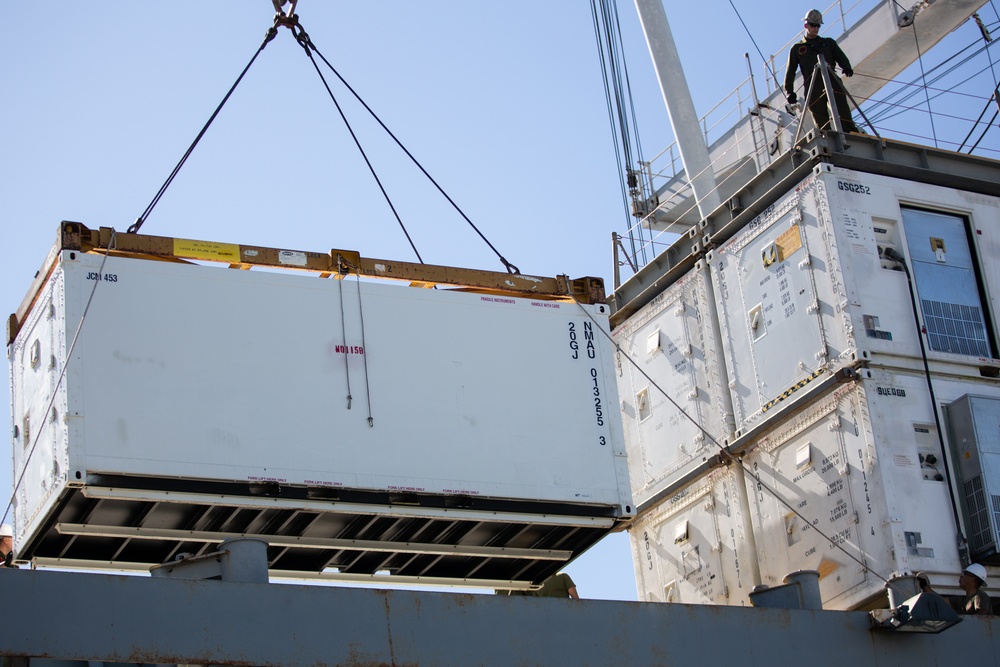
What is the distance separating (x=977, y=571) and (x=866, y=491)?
4.05 ft

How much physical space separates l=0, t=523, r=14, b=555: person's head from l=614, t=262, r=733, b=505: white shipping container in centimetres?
662

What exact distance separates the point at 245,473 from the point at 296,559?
1924mm

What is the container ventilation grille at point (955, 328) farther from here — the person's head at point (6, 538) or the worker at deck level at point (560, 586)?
the person's head at point (6, 538)

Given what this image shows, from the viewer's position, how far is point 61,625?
29.4 ft

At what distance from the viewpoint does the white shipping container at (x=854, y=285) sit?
46.6 ft

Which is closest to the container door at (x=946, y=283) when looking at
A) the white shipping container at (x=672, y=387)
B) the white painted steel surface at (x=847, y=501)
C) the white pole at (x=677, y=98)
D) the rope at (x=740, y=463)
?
the white painted steel surface at (x=847, y=501)

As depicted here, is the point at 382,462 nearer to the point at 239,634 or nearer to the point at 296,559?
the point at 296,559

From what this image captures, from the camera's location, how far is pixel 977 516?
44.4 ft

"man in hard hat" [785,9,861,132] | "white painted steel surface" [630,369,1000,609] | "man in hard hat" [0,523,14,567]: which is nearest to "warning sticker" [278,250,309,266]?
"man in hard hat" [0,523,14,567]

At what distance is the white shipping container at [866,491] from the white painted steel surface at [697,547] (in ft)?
1.64

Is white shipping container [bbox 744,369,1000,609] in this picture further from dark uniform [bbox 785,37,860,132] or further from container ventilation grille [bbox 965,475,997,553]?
dark uniform [bbox 785,37,860,132]

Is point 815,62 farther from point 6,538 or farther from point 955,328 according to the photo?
point 6,538

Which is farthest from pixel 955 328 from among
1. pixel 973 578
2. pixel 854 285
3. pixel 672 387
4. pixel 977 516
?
pixel 672 387

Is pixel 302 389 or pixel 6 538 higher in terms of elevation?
pixel 302 389
